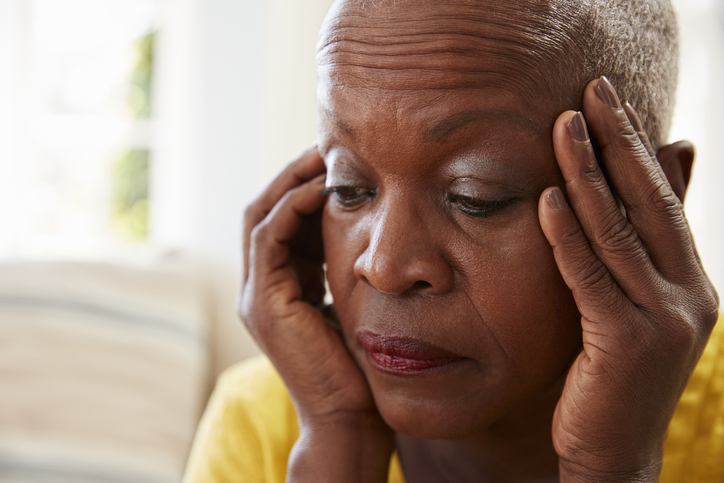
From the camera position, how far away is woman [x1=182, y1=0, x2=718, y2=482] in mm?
740

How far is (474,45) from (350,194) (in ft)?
0.88

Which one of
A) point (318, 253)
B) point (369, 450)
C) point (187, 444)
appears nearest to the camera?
point (369, 450)

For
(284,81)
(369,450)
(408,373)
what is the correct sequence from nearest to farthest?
(408,373), (369,450), (284,81)

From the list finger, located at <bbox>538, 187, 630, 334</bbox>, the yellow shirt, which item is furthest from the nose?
the yellow shirt

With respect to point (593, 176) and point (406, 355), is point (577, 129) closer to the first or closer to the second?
point (593, 176)

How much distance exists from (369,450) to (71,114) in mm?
2684

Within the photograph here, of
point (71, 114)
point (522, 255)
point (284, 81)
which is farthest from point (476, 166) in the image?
point (71, 114)

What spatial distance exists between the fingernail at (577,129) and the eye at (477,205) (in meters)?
0.10

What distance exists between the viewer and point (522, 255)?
0.77 meters

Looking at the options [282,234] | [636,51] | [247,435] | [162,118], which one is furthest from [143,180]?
[636,51]

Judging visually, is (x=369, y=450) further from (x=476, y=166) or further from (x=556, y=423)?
(x=476, y=166)

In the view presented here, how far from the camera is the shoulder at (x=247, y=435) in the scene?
1201 millimetres

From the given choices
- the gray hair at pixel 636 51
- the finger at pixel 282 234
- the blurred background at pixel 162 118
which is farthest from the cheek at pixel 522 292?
the blurred background at pixel 162 118

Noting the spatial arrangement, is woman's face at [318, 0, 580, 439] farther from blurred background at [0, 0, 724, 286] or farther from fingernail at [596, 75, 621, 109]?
blurred background at [0, 0, 724, 286]
